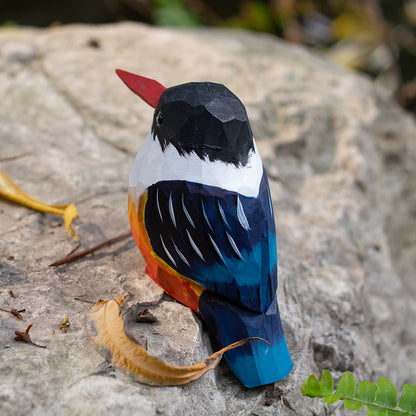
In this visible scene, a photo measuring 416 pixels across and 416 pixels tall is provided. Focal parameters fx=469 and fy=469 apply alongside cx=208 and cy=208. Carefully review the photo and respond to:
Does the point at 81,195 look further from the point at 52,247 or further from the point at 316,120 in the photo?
the point at 316,120

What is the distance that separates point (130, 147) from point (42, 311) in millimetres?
1484

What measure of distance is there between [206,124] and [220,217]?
11.6 inches

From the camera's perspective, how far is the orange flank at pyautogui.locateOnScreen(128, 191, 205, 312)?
1612mm

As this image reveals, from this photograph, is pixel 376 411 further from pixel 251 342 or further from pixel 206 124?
pixel 206 124

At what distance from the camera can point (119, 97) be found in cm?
317

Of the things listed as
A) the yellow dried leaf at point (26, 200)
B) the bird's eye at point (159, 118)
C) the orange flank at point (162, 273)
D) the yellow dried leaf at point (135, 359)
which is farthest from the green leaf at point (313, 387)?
the yellow dried leaf at point (26, 200)

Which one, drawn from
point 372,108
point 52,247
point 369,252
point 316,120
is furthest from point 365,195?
point 52,247

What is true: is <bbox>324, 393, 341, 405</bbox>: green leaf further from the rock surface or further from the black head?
the black head

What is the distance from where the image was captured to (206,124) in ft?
4.81

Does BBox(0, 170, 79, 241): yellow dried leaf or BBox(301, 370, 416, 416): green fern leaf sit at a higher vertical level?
BBox(301, 370, 416, 416): green fern leaf

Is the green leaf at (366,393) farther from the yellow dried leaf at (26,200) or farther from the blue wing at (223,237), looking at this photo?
the yellow dried leaf at (26,200)

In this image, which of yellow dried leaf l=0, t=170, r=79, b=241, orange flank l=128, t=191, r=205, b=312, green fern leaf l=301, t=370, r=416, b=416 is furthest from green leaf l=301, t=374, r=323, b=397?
yellow dried leaf l=0, t=170, r=79, b=241

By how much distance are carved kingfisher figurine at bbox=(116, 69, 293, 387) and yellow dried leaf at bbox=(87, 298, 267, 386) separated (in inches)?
4.0

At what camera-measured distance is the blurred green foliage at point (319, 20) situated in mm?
5852
